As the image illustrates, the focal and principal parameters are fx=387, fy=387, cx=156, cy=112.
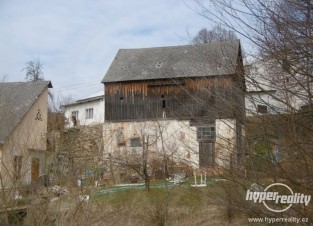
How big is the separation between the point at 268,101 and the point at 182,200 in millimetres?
9128

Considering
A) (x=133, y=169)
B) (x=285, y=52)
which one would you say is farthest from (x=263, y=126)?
(x=133, y=169)

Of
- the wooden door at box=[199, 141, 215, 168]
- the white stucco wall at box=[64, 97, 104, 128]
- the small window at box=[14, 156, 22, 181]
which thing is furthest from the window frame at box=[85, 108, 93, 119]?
the wooden door at box=[199, 141, 215, 168]

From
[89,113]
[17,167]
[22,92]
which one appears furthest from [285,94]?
[89,113]

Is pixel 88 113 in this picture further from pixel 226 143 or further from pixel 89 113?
pixel 226 143

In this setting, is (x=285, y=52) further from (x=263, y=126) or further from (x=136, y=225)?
(x=136, y=225)

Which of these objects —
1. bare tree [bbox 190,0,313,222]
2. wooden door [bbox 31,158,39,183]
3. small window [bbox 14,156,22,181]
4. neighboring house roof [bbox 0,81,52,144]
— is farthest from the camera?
neighboring house roof [bbox 0,81,52,144]

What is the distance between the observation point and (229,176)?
16.4ft

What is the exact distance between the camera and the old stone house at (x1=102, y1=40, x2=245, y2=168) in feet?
16.2
